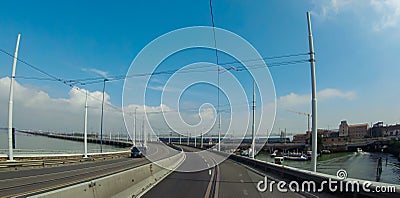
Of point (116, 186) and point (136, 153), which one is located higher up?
point (116, 186)

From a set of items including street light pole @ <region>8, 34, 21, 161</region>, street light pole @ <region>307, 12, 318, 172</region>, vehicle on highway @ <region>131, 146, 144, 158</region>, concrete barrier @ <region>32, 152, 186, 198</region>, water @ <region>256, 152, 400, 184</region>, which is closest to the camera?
concrete barrier @ <region>32, 152, 186, 198</region>

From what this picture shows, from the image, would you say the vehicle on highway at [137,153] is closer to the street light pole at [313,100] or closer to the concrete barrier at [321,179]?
the concrete barrier at [321,179]

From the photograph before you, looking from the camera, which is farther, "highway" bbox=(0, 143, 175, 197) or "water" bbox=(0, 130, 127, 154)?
"water" bbox=(0, 130, 127, 154)

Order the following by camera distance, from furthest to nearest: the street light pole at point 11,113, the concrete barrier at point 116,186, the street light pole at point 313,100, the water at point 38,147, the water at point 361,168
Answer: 1. the water at point 361,168
2. the water at point 38,147
3. the street light pole at point 11,113
4. the street light pole at point 313,100
5. the concrete barrier at point 116,186

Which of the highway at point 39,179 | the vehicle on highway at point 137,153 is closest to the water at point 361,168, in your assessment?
the vehicle on highway at point 137,153

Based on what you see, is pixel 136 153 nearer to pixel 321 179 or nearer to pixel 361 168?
pixel 321 179

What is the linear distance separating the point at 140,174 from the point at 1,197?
5.39 meters

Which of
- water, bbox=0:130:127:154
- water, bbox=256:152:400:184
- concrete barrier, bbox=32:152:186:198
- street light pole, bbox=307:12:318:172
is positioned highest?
street light pole, bbox=307:12:318:172

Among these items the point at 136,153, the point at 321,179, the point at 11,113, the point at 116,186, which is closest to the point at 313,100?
the point at 321,179

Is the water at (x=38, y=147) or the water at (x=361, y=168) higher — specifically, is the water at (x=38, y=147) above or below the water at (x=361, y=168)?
above

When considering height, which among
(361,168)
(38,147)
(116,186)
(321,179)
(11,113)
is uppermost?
(11,113)

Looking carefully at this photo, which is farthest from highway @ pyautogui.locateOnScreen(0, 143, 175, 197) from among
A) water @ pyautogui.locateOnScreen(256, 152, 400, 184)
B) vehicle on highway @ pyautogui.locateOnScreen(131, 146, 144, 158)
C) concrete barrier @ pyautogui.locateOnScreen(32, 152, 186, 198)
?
water @ pyautogui.locateOnScreen(256, 152, 400, 184)

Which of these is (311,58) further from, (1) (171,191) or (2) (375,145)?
(2) (375,145)

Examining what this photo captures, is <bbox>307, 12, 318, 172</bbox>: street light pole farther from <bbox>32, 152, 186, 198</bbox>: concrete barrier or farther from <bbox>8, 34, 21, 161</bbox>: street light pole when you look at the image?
<bbox>8, 34, 21, 161</bbox>: street light pole
